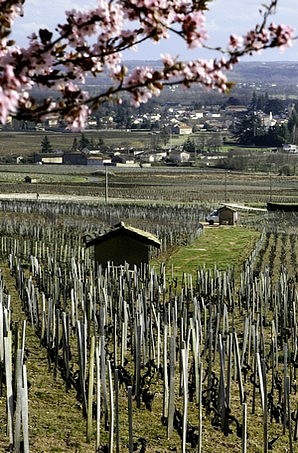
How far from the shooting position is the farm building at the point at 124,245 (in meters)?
17.6

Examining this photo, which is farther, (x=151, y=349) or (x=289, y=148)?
(x=289, y=148)

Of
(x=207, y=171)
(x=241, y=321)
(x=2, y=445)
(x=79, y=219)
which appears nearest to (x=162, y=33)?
(x=2, y=445)

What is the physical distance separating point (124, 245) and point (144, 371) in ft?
25.7

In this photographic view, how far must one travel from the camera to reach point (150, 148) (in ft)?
386

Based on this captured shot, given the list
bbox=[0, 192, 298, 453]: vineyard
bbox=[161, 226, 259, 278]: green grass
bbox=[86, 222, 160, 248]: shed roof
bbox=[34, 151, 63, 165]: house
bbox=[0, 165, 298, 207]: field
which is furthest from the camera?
bbox=[34, 151, 63, 165]: house

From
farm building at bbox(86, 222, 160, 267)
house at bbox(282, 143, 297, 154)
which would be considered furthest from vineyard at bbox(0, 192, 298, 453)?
house at bbox(282, 143, 297, 154)

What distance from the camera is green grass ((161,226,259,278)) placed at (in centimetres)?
2300

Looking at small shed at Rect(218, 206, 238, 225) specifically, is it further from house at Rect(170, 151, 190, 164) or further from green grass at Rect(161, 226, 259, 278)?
house at Rect(170, 151, 190, 164)

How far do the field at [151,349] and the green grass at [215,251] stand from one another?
8cm

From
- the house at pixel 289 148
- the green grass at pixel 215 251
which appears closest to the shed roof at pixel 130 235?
the green grass at pixel 215 251

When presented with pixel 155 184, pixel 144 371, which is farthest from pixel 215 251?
pixel 155 184

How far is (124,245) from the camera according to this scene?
17844mm

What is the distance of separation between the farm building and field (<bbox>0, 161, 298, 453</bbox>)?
0.55 m

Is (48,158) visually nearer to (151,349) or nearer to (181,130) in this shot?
(181,130)
